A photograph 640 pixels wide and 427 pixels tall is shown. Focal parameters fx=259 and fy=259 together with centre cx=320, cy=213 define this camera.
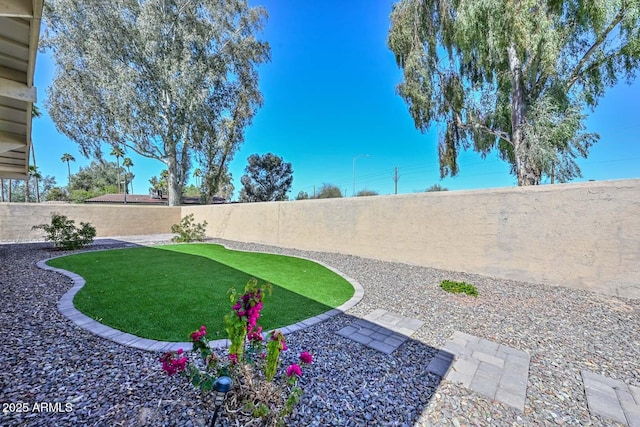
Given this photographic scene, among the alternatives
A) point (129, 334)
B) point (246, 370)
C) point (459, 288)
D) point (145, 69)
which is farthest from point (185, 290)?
point (145, 69)

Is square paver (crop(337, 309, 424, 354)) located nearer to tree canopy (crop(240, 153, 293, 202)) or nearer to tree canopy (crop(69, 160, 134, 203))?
tree canopy (crop(240, 153, 293, 202))

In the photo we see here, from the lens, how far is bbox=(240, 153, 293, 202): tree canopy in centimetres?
2791

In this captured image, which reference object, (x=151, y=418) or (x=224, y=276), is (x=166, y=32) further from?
(x=151, y=418)

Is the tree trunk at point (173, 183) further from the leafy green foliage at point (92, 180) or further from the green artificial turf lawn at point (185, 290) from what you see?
the leafy green foliage at point (92, 180)

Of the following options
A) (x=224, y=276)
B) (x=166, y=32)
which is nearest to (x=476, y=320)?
(x=224, y=276)

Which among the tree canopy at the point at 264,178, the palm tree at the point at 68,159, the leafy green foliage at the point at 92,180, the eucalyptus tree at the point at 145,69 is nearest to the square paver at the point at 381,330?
the eucalyptus tree at the point at 145,69

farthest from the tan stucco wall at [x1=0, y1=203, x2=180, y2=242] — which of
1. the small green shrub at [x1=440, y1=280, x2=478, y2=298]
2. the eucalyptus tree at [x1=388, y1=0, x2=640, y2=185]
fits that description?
the small green shrub at [x1=440, y1=280, x2=478, y2=298]

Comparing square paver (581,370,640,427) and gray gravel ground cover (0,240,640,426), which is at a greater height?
gray gravel ground cover (0,240,640,426)

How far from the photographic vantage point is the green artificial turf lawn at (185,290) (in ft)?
11.1

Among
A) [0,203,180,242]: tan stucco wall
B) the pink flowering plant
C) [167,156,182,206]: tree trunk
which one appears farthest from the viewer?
[167,156,182,206]: tree trunk

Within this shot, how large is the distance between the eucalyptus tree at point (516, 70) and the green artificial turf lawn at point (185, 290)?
7.79 metres

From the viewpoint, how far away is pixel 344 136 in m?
21.8

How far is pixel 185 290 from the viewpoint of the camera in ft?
15.3

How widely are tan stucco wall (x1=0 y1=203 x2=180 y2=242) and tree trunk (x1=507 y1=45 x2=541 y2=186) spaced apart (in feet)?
57.1
